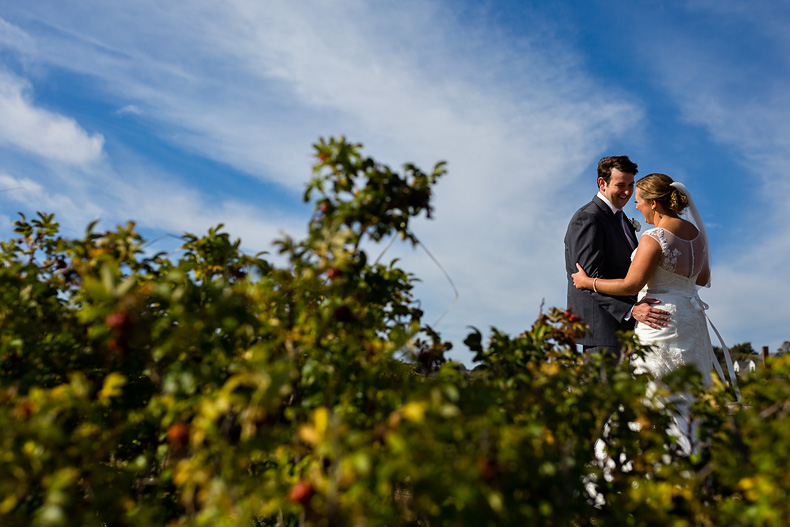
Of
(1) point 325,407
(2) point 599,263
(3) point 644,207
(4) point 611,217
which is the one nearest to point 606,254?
(2) point 599,263

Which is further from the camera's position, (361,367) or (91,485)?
(361,367)

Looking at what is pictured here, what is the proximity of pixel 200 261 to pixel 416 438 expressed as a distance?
1.88 m

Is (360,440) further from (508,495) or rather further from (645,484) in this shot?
(645,484)

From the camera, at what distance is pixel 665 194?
16.2 ft

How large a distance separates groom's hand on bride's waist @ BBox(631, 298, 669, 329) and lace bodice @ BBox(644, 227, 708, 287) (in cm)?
16

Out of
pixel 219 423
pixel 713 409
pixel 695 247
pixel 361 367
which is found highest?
pixel 695 247

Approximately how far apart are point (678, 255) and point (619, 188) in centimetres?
102

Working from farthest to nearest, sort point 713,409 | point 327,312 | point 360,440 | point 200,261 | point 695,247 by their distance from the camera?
point 695,247
point 200,261
point 713,409
point 327,312
point 360,440

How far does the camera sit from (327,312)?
2.38 m

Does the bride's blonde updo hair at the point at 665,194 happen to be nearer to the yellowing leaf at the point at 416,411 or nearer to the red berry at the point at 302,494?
the yellowing leaf at the point at 416,411

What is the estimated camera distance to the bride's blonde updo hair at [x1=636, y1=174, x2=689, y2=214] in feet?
16.2

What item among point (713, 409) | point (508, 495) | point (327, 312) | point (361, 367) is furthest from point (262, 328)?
point (713, 409)

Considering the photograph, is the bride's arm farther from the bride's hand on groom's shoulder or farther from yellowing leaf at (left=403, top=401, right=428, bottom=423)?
yellowing leaf at (left=403, top=401, right=428, bottom=423)

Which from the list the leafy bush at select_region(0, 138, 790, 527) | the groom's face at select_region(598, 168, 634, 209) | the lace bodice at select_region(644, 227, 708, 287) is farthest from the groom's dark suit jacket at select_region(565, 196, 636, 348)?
the leafy bush at select_region(0, 138, 790, 527)
